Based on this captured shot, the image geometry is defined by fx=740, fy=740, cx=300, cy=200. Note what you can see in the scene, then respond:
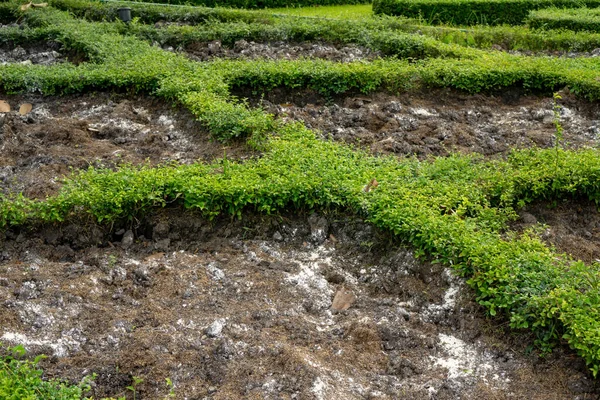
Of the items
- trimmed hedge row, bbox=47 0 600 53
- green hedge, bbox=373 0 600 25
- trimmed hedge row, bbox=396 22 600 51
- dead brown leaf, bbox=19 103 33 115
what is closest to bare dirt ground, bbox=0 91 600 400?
dead brown leaf, bbox=19 103 33 115

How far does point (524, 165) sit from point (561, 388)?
2721mm

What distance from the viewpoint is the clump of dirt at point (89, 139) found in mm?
6766

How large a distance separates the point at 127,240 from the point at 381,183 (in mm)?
2053

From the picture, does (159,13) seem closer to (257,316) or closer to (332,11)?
(332,11)

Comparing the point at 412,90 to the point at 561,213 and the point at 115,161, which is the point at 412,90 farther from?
the point at 115,161

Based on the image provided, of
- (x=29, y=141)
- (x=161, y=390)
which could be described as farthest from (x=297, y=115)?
(x=161, y=390)

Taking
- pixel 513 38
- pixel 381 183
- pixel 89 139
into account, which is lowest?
pixel 89 139

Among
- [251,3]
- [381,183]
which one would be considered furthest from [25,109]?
[251,3]

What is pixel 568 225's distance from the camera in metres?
5.92

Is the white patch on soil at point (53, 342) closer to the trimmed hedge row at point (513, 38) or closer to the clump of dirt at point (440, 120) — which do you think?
the clump of dirt at point (440, 120)

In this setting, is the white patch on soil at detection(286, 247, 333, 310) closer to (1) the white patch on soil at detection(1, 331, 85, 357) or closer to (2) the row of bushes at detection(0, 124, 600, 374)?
(2) the row of bushes at detection(0, 124, 600, 374)

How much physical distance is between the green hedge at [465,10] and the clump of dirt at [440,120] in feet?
15.1

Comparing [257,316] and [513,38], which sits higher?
[513,38]

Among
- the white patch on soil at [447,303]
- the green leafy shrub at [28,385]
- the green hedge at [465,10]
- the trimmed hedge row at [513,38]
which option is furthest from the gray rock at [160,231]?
the green hedge at [465,10]
